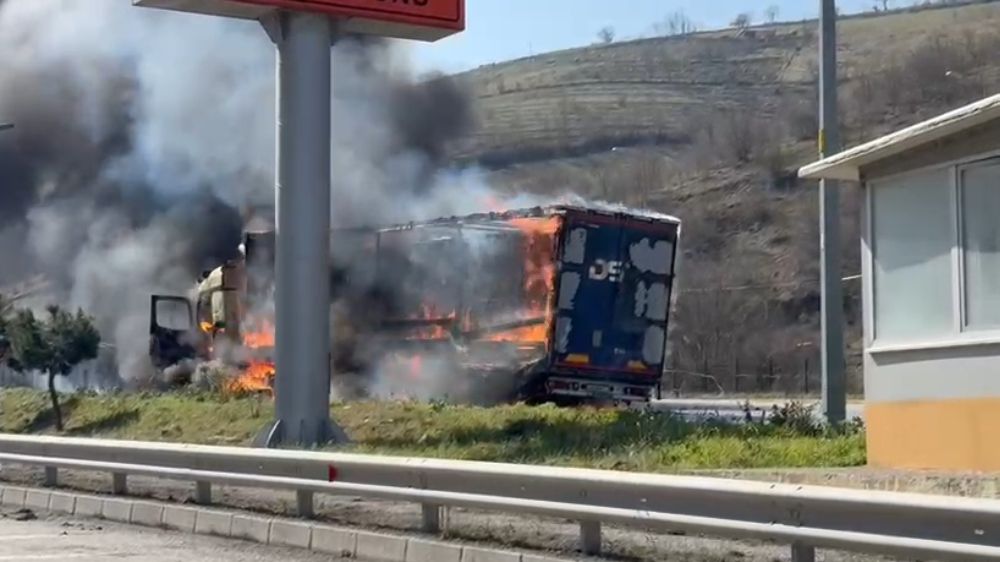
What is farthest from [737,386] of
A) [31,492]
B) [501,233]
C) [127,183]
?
[31,492]

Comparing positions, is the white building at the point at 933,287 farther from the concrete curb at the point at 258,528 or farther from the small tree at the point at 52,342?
the small tree at the point at 52,342

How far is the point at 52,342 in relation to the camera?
2769 cm

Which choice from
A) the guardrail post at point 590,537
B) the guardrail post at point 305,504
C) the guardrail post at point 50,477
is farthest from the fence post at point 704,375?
the guardrail post at point 590,537

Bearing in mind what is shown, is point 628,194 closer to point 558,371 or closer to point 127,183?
point 127,183

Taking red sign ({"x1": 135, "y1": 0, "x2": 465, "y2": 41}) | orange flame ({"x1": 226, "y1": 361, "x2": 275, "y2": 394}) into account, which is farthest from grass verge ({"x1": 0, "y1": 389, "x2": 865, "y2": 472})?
red sign ({"x1": 135, "y1": 0, "x2": 465, "y2": 41})

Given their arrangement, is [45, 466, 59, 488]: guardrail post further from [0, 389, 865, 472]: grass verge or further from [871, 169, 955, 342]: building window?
[871, 169, 955, 342]: building window

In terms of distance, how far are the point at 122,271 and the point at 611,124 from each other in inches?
2216

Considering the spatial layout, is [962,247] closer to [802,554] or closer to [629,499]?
[629,499]

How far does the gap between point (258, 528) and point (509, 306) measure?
1188 cm

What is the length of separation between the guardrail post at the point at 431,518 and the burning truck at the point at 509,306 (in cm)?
1208

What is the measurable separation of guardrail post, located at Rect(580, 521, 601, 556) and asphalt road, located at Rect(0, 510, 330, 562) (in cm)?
205

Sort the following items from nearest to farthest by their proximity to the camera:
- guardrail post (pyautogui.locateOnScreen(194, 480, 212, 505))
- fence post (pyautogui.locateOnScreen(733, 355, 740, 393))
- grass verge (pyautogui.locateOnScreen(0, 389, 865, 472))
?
guardrail post (pyautogui.locateOnScreen(194, 480, 212, 505))
grass verge (pyautogui.locateOnScreen(0, 389, 865, 472))
fence post (pyautogui.locateOnScreen(733, 355, 740, 393))

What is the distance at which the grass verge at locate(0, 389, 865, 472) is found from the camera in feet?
49.0

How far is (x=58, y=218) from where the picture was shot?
136 feet
